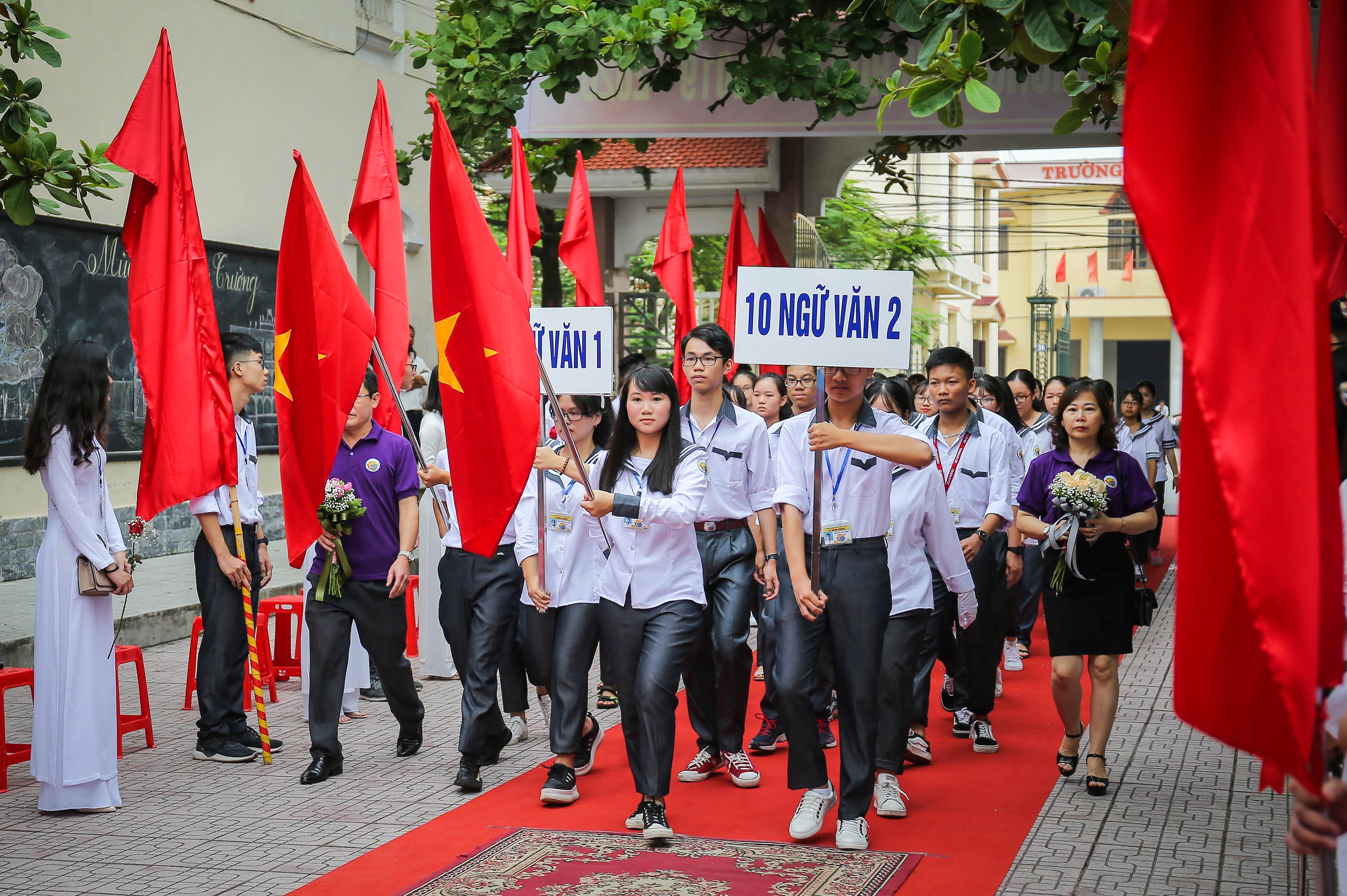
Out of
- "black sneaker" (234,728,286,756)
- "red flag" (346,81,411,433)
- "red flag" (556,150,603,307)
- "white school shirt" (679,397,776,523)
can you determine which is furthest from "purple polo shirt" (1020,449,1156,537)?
"red flag" (556,150,603,307)

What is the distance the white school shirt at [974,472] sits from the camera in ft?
26.8

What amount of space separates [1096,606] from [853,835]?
179 centimetres

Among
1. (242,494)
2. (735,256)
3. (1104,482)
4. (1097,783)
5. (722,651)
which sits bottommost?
(1097,783)

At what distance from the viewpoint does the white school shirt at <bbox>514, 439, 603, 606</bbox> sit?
6.59 m

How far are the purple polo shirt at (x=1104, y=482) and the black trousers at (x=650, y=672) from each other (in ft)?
6.55

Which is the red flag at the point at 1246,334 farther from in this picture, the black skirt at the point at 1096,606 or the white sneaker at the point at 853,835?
the black skirt at the point at 1096,606

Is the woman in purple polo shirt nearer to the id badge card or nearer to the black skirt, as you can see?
the black skirt

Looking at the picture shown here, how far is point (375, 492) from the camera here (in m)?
7.24

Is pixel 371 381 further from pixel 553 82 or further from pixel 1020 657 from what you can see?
pixel 1020 657

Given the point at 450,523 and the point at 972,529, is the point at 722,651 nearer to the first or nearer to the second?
the point at 450,523

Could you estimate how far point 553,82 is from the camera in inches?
354

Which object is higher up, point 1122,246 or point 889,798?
point 1122,246

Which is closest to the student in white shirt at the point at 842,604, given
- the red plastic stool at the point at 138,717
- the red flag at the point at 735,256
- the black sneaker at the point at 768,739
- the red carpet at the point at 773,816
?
the red carpet at the point at 773,816

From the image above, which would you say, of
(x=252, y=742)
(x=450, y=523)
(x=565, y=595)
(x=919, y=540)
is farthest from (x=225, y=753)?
(x=919, y=540)
